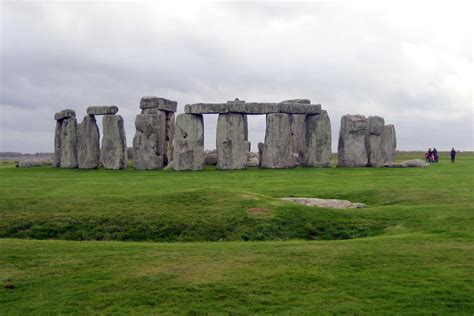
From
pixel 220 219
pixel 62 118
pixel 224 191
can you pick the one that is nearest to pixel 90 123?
pixel 62 118

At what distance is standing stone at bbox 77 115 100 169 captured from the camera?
127ft

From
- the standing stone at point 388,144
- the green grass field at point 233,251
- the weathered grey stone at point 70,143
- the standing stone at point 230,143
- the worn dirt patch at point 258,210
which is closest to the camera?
the green grass field at point 233,251

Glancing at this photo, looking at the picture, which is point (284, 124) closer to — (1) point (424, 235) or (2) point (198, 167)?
(2) point (198, 167)

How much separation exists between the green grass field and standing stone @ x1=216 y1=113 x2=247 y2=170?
11.0m

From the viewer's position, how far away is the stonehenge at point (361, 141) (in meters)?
38.7

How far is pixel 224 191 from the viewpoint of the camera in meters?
22.2

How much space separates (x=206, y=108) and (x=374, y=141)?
11608mm

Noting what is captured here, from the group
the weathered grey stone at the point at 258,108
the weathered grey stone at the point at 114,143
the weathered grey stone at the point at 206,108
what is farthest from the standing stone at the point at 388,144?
the weathered grey stone at the point at 114,143

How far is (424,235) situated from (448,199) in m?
6.74

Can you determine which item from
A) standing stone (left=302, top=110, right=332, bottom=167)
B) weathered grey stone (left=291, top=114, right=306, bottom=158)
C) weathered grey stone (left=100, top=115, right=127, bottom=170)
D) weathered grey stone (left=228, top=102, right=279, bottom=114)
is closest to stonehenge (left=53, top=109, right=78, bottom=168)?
weathered grey stone (left=100, top=115, right=127, bottom=170)

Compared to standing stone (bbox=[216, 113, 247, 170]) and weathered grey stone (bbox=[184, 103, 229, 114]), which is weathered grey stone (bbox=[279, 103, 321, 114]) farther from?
weathered grey stone (bbox=[184, 103, 229, 114])

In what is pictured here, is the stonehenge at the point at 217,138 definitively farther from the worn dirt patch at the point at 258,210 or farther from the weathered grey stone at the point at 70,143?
the worn dirt patch at the point at 258,210

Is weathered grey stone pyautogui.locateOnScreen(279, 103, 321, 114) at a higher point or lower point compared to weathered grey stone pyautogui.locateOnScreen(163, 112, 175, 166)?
higher

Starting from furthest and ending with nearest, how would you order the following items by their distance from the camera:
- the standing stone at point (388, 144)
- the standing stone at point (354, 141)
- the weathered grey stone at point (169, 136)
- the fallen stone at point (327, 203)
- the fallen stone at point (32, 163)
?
the fallen stone at point (32, 163), the standing stone at point (388, 144), the weathered grey stone at point (169, 136), the standing stone at point (354, 141), the fallen stone at point (327, 203)
